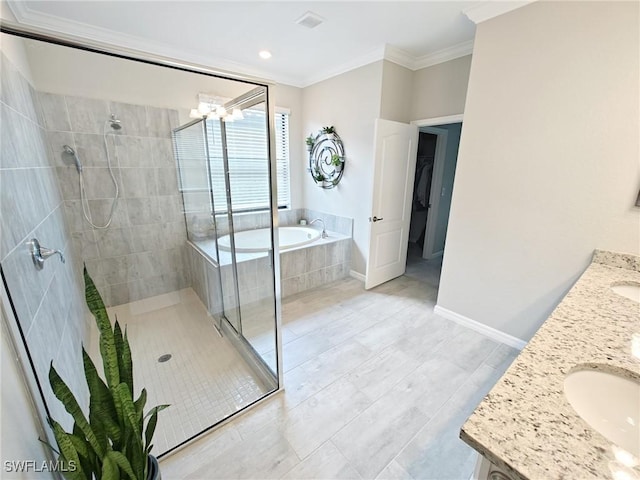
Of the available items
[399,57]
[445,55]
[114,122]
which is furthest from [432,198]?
[114,122]

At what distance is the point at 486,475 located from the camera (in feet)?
2.05

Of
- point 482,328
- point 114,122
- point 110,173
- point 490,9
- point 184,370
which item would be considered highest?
point 490,9

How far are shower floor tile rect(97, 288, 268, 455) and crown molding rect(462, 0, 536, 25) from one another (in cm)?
314

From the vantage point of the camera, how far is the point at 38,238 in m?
1.46

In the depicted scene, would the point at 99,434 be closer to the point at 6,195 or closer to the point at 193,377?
the point at 6,195

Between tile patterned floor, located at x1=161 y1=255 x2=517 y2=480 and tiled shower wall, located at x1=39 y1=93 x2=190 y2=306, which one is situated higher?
tiled shower wall, located at x1=39 y1=93 x2=190 y2=306

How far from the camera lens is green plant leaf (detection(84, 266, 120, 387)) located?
875mm

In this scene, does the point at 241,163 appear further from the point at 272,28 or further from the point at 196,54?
the point at 196,54

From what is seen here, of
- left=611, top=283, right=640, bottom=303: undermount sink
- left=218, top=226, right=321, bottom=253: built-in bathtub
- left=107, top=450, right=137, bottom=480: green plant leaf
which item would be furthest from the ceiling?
left=107, top=450, right=137, bottom=480: green plant leaf

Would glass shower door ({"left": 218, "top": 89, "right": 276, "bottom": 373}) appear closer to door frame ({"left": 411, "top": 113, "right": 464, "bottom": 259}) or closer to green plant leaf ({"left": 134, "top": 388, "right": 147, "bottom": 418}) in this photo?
green plant leaf ({"left": 134, "top": 388, "right": 147, "bottom": 418})

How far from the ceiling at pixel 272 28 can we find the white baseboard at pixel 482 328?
8.33 feet

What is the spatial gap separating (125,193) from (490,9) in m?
3.50

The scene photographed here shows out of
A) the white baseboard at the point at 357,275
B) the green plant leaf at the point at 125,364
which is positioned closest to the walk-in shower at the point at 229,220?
the green plant leaf at the point at 125,364

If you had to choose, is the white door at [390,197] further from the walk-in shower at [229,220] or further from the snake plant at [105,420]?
the snake plant at [105,420]
